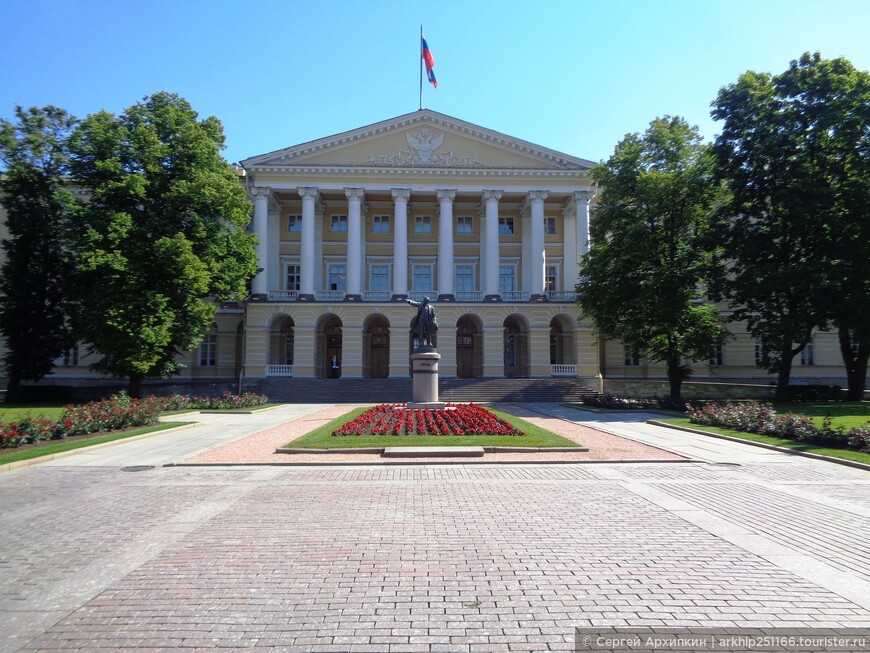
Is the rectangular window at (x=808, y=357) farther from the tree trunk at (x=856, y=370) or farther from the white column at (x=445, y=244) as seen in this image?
the white column at (x=445, y=244)

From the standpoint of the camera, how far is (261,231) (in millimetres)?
44531

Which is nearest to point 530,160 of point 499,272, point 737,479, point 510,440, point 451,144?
point 451,144

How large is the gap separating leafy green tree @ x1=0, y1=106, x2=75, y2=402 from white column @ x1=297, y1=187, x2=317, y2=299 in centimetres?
1667

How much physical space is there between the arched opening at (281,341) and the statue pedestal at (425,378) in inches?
922

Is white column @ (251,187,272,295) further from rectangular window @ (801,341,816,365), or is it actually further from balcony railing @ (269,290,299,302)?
rectangular window @ (801,341,816,365)

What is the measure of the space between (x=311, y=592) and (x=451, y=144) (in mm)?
45866

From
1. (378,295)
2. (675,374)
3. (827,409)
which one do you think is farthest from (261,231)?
(827,409)

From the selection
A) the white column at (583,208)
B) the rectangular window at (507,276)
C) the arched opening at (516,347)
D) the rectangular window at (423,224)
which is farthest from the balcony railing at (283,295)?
the white column at (583,208)

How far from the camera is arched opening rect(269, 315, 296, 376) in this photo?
46.2 meters

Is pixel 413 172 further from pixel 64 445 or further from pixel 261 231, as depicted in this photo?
pixel 64 445

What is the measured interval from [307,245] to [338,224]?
5557 mm

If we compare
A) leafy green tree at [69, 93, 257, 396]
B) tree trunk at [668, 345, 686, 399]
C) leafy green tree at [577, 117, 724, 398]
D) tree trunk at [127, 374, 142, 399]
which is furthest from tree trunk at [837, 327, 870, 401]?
tree trunk at [127, 374, 142, 399]

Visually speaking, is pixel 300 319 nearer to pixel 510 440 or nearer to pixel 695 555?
pixel 510 440

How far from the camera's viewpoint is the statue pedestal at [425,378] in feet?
78.3
